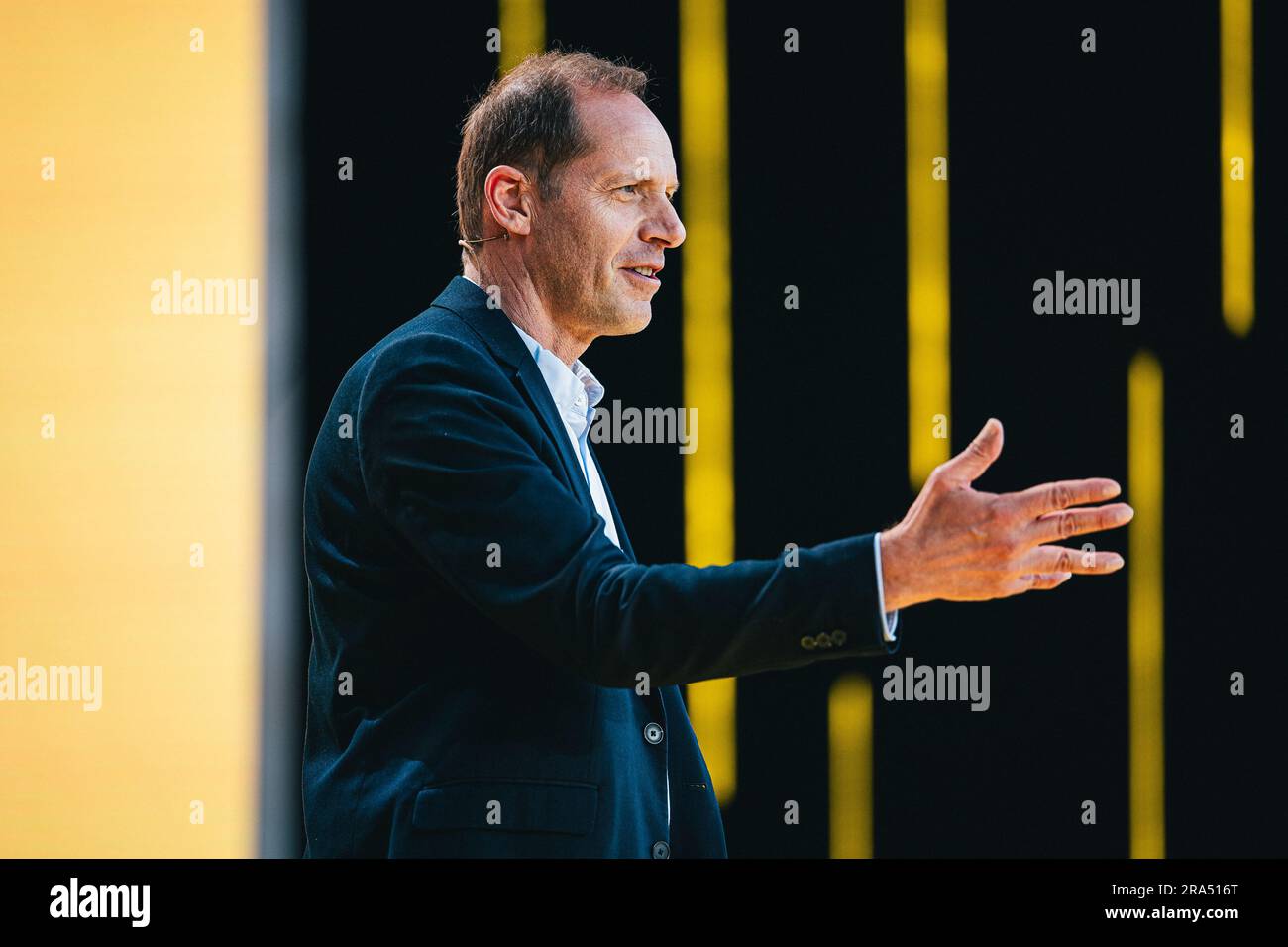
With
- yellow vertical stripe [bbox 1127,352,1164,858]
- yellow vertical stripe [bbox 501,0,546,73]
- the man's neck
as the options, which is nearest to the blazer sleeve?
the man's neck

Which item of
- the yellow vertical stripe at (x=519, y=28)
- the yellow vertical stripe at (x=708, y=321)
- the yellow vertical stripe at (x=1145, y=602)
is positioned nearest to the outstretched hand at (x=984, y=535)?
the yellow vertical stripe at (x=708, y=321)

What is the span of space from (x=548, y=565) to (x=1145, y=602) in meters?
2.05

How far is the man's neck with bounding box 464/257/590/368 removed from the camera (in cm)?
178

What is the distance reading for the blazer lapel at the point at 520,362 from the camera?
1586 mm

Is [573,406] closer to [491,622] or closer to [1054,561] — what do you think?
[491,622]

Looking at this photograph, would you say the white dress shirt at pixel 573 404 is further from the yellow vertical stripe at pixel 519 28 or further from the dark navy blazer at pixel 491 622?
the yellow vertical stripe at pixel 519 28

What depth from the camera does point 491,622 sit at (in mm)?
1524

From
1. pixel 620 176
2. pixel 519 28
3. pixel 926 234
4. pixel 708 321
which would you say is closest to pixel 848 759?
pixel 708 321

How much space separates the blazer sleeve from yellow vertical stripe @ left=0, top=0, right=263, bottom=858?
5.06 feet

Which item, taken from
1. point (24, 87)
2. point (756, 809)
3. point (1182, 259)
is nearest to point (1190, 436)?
point (1182, 259)

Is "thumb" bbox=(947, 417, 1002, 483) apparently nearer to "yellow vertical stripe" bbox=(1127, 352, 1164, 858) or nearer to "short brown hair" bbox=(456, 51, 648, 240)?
"short brown hair" bbox=(456, 51, 648, 240)

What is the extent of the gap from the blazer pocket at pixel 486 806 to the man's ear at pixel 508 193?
746 millimetres

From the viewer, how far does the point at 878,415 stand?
9.93ft

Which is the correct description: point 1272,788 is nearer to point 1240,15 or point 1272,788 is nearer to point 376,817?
point 1240,15
